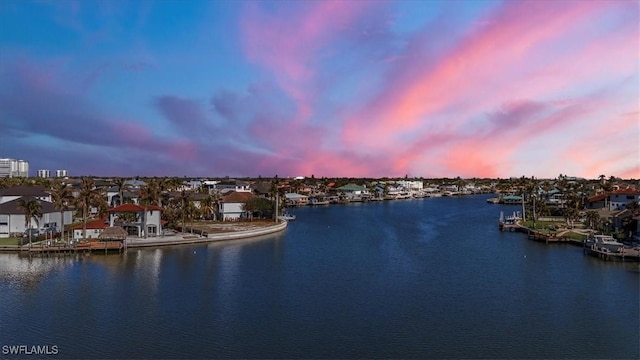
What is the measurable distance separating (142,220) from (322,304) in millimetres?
41843

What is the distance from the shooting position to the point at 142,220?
71.1 metres

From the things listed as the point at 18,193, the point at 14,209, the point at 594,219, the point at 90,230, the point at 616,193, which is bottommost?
the point at 594,219

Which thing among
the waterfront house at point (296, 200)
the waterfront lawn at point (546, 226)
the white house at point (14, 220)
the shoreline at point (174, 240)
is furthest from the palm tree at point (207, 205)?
the waterfront house at point (296, 200)

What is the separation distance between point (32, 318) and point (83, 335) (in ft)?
18.6

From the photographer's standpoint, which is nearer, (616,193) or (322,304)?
(322,304)

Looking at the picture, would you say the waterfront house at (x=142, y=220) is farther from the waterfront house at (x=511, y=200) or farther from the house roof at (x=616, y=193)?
the waterfront house at (x=511, y=200)

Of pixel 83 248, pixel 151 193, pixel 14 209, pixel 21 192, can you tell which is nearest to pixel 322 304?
pixel 83 248

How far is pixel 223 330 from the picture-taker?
32.2 m

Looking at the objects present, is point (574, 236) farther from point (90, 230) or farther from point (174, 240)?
point (90, 230)

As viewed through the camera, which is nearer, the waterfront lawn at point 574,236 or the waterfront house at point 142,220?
the waterfront house at point 142,220

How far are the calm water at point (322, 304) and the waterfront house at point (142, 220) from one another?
9.22 m

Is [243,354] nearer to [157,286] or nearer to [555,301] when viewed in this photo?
[157,286]

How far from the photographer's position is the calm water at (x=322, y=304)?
29.7 metres

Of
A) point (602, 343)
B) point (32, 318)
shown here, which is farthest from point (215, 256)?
point (602, 343)
